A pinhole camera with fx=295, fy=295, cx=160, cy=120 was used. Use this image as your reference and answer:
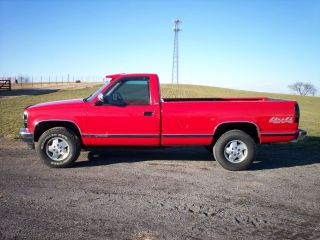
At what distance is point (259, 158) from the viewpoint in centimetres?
703

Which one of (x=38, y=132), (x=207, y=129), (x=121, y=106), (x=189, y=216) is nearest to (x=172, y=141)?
(x=207, y=129)

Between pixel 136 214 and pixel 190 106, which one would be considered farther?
pixel 190 106

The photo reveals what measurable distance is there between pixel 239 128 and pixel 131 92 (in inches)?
94.3

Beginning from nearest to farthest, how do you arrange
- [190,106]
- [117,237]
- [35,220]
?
[117,237] < [35,220] < [190,106]

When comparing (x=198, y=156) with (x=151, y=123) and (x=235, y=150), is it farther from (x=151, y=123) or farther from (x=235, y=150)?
(x=151, y=123)

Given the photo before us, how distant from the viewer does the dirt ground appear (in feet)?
11.5

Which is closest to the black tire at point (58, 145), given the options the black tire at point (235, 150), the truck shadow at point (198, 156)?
the truck shadow at point (198, 156)

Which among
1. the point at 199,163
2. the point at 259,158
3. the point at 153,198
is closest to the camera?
the point at 153,198

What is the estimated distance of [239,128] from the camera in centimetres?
624

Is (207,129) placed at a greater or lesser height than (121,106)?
lesser

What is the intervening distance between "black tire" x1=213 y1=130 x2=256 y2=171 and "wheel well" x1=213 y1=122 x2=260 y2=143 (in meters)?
0.16

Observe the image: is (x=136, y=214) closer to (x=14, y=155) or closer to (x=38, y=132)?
(x=38, y=132)

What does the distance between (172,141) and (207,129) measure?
0.74 meters

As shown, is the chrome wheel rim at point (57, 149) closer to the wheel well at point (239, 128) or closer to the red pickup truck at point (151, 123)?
the red pickup truck at point (151, 123)
